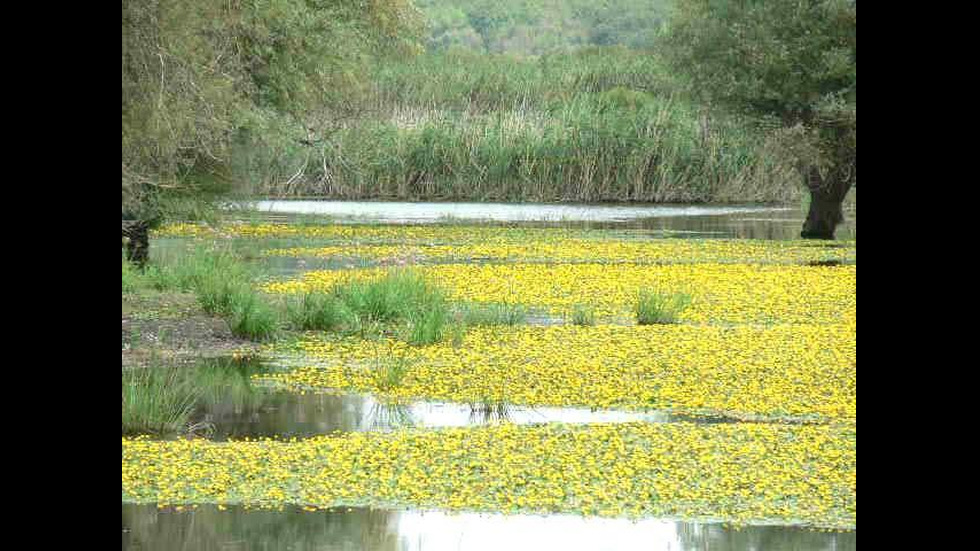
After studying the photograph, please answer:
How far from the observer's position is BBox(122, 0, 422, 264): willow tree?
13.0 meters

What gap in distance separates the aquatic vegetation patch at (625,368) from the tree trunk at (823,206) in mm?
14933

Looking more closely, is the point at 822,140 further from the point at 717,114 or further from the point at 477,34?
the point at 477,34

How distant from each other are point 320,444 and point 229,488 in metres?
1.50

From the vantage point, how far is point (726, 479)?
32.0 feet

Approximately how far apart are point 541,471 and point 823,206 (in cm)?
2366

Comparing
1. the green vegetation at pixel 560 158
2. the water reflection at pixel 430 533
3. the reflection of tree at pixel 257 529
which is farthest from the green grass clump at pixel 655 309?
the green vegetation at pixel 560 158

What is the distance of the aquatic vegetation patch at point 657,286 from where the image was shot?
1925cm

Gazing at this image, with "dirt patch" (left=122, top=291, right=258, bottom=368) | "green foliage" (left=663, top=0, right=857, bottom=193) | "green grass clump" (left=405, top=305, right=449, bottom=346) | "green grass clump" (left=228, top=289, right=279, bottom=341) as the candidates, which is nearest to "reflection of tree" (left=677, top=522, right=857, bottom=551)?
"dirt patch" (left=122, top=291, right=258, bottom=368)

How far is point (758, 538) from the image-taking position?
857cm

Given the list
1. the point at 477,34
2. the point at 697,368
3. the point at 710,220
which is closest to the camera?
the point at 697,368

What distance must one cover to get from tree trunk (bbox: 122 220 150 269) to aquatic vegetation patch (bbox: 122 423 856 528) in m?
11.9

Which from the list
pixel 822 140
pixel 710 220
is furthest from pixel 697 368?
pixel 710 220
